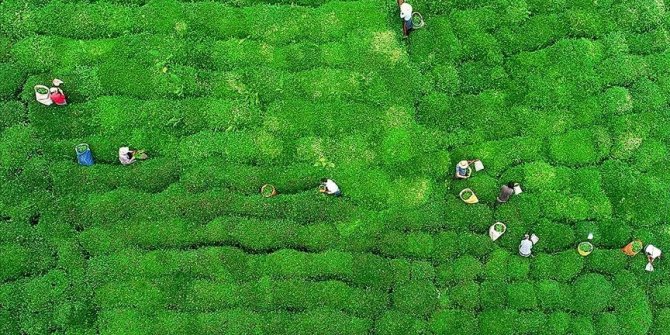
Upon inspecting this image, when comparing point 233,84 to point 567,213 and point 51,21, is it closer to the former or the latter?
point 51,21

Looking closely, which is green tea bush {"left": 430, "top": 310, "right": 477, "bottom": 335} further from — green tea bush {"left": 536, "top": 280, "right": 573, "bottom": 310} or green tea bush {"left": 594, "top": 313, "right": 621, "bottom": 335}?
green tea bush {"left": 594, "top": 313, "right": 621, "bottom": 335}

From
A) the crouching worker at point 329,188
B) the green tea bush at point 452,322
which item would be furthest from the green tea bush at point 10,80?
the green tea bush at point 452,322

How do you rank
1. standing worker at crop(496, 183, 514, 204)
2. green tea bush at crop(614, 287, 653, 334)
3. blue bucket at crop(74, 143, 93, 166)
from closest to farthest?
1. green tea bush at crop(614, 287, 653, 334)
2. blue bucket at crop(74, 143, 93, 166)
3. standing worker at crop(496, 183, 514, 204)

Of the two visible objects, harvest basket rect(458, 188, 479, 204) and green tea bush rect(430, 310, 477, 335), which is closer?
green tea bush rect(430, 310, 477, 335)

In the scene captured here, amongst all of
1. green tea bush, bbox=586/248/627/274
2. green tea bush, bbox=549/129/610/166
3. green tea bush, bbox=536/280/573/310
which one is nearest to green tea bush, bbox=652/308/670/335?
green tea bush, bbox=586/248/627/274

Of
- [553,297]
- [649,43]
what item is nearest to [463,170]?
[553,297]

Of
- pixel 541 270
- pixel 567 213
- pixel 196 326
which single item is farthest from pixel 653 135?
pixel 196 326

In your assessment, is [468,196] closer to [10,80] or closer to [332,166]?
[332,166]

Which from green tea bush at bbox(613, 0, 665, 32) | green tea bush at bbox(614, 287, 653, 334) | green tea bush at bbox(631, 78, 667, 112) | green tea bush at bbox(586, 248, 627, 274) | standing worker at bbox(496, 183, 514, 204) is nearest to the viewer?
→ green tea bush at bbox(614, 287, 653, 334)
